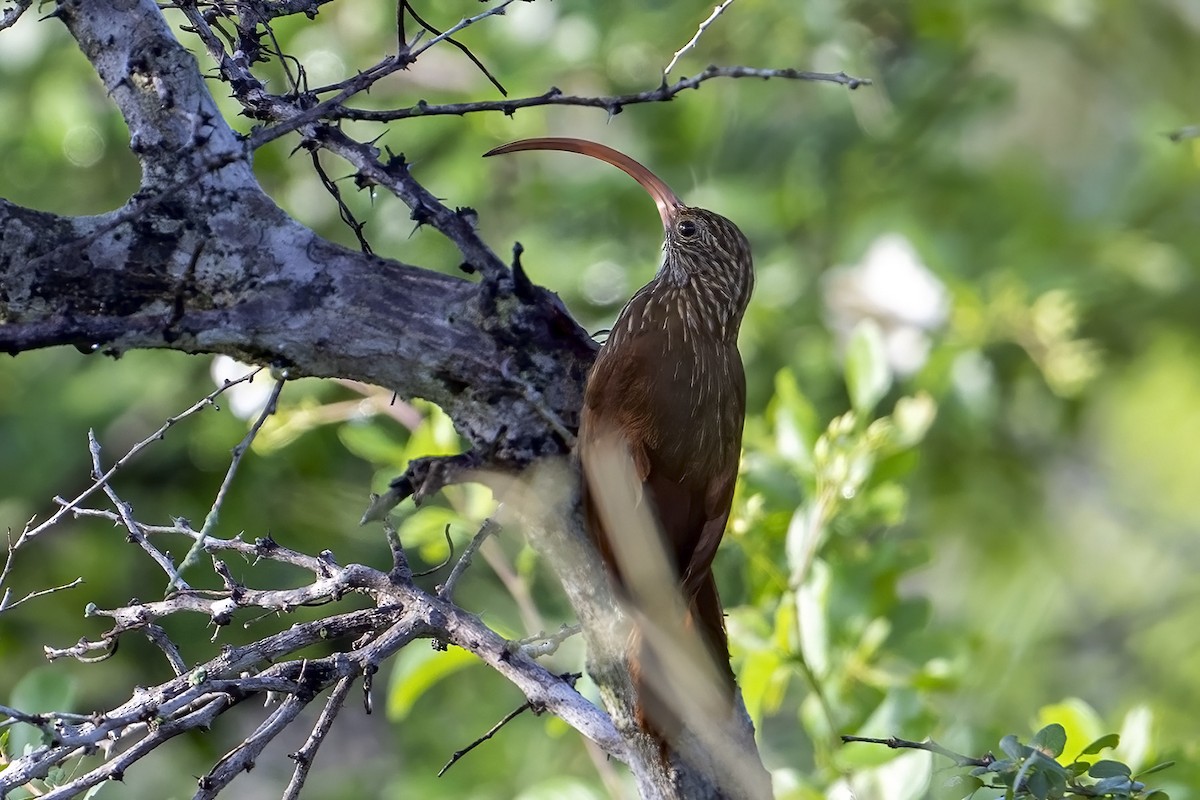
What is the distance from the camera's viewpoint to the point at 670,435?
269 cm

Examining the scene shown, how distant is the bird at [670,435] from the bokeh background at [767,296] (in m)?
1.29

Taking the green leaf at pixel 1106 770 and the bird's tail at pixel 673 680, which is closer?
the green leaf at pixel 1106 770

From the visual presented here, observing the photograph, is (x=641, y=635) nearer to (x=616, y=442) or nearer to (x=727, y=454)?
(x=616, y=442)

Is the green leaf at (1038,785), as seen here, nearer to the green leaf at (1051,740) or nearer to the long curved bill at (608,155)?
the green leaf at (1051,740)

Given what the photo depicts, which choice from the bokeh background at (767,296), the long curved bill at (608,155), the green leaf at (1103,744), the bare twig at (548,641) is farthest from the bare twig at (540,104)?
the bokeh background at (767,296)

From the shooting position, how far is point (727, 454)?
8.93ft

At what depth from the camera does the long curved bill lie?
8.64ft

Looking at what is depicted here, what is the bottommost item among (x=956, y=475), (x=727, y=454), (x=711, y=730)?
(x=711, y=730)

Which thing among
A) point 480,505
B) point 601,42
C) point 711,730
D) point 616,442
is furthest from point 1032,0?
point 711,730

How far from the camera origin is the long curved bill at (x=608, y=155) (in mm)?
2633

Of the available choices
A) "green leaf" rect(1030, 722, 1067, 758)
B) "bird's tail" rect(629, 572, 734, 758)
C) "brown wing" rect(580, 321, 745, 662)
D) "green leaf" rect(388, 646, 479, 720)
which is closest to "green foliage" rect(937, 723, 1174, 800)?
"green leaf" rect(1030, 722, 1067, 758)

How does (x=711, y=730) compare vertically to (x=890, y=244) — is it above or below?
below

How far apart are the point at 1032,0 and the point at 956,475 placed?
2.13 m

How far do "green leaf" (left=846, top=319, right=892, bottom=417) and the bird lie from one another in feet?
1.15
